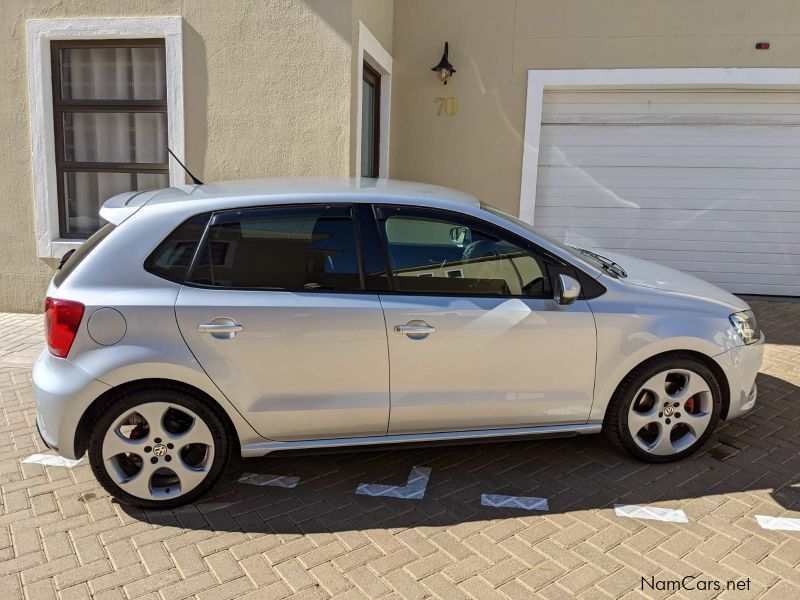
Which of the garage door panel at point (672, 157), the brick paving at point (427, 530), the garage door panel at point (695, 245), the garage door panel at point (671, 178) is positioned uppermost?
the garage door panel at point (672, 157)

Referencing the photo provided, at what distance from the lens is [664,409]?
11.7 ft

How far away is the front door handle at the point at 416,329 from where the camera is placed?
3.21 metres

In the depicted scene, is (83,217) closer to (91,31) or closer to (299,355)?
(91,31)

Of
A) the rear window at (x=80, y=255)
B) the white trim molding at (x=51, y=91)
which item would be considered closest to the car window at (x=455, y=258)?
the rear window at (x=80, y=255)

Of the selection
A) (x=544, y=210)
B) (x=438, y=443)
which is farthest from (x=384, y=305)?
(x=544, y=210)

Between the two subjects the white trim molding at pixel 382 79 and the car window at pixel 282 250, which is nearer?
the car window at pixel 282 250

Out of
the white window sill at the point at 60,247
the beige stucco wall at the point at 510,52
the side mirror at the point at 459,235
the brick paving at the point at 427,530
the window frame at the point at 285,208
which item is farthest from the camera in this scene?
the beige stucco wall at the point at 510,52

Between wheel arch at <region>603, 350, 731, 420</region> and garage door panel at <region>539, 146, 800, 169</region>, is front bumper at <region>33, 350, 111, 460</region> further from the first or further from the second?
garage door panel at <region>539, 146, 800, 169</region>

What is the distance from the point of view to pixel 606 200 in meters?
8.09

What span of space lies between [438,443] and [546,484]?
669 millimetres

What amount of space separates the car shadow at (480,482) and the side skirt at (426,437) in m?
0.09

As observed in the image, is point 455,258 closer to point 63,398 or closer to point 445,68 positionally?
point 63,398

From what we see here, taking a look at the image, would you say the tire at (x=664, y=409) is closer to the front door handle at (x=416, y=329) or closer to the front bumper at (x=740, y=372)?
the front bumper at (x=740, y=372)

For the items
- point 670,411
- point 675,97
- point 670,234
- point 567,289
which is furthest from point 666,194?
point 567,289
